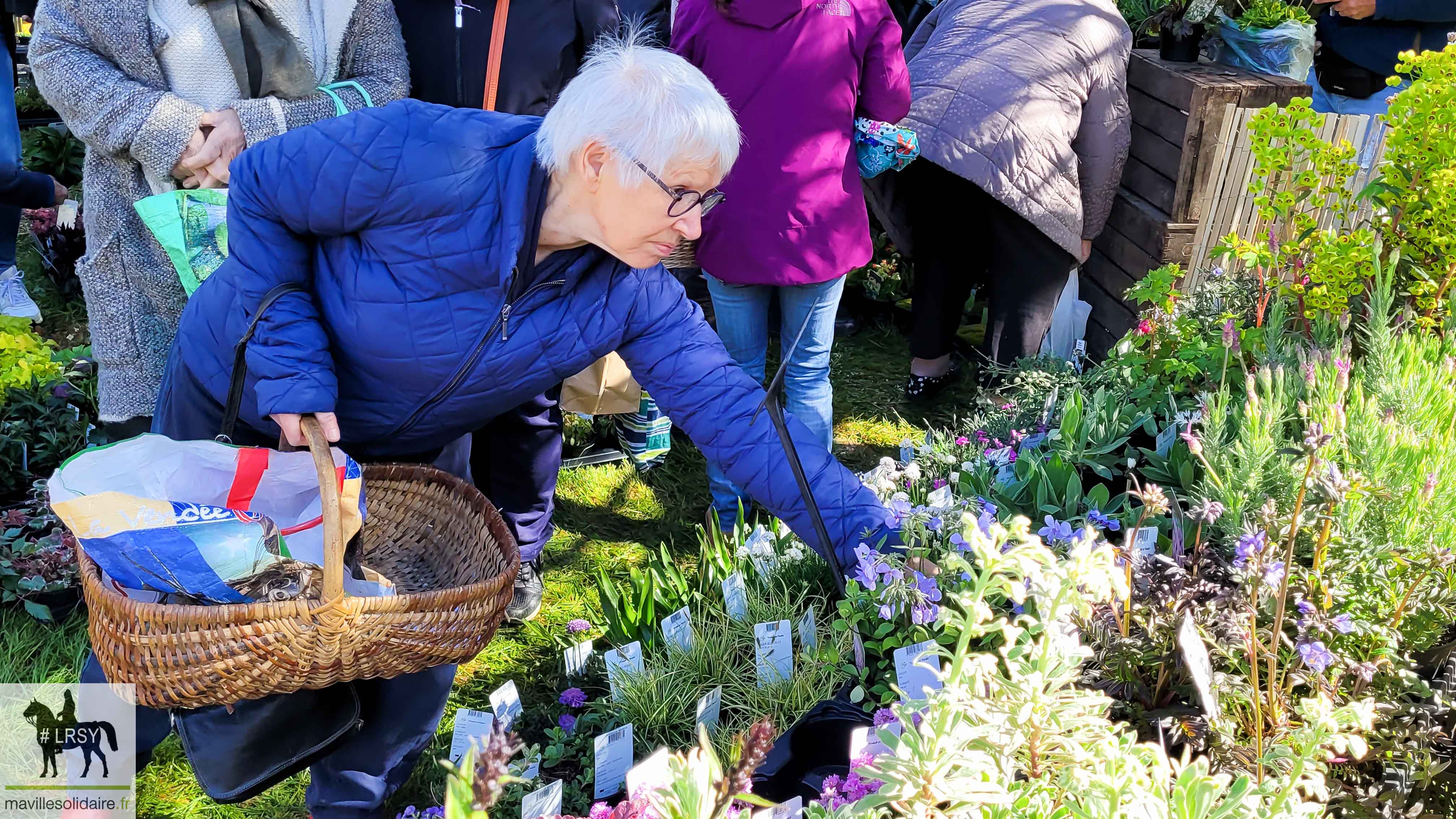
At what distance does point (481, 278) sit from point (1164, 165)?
288 centimetres

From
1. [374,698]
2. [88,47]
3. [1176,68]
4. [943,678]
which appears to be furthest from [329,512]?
[1176,68]

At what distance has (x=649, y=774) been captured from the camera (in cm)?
129

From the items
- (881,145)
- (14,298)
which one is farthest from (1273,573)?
(14,298)

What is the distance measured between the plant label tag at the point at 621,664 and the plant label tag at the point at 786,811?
0.74m

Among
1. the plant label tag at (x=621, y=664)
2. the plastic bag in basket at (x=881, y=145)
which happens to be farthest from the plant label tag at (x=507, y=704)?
the plastic bag in basket at (x=881, y=145)

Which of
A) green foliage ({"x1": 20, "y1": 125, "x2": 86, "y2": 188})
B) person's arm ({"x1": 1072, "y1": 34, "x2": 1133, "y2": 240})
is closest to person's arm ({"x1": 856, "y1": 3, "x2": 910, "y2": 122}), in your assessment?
person's arm ({"x1": 1072, "y1": 34, "x2": 1133, "y2": 240})

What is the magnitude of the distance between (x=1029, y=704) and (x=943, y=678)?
7 cm

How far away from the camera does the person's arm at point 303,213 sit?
67.5 inches

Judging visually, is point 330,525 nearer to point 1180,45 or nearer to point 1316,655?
point 1316,655

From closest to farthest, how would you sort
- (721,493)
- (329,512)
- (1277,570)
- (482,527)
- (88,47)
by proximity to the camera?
1. (1277,570)
2. (329,512)
3. (482,527)
4. (88,47)
5. (721,493)

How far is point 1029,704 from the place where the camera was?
882 millimetres

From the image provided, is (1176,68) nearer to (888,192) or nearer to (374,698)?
(888,192)

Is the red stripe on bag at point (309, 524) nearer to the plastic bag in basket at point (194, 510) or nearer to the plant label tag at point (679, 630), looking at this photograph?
the plastic bag in basket at point (194, 510)

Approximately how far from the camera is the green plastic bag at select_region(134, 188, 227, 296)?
2.30m
